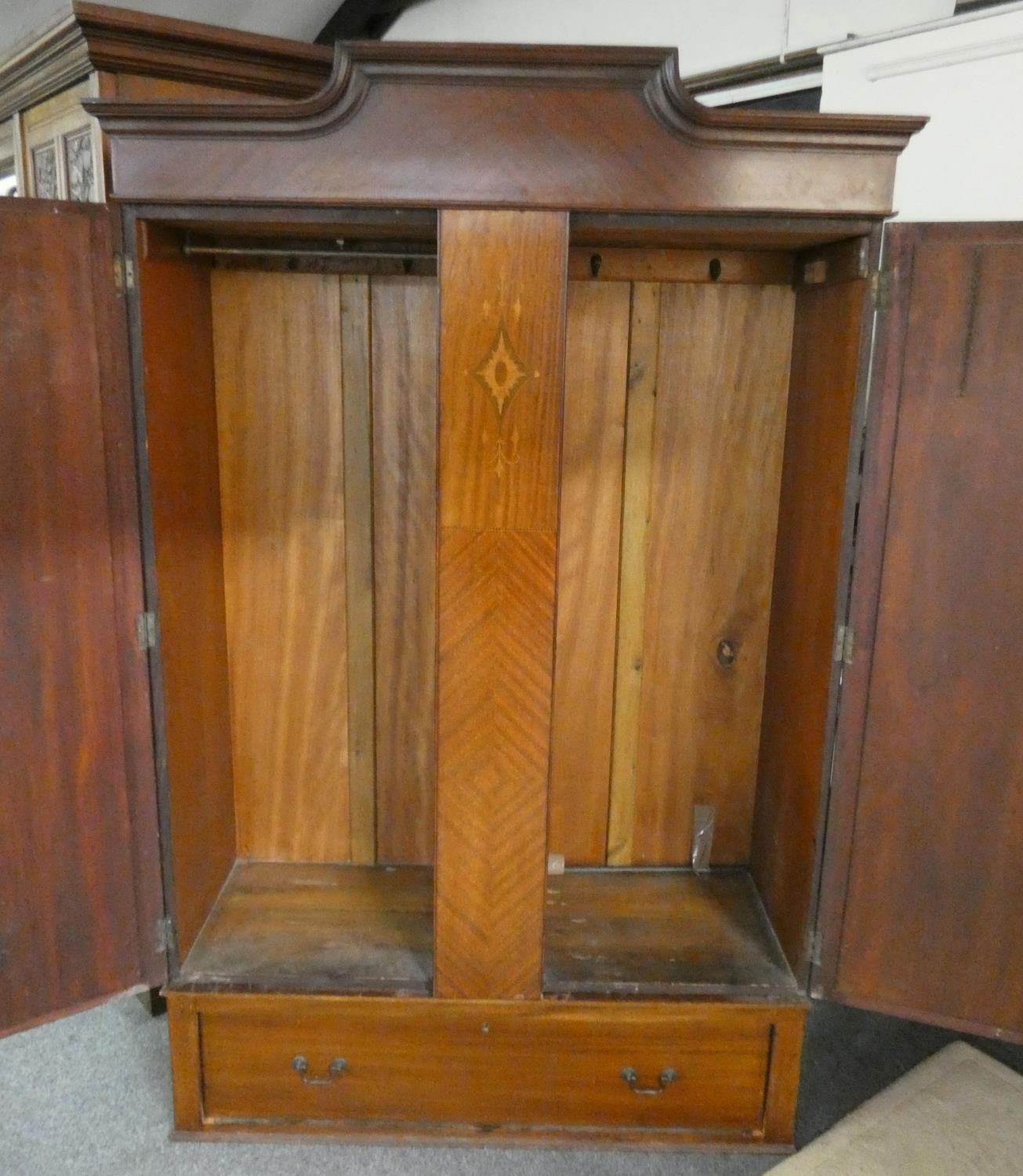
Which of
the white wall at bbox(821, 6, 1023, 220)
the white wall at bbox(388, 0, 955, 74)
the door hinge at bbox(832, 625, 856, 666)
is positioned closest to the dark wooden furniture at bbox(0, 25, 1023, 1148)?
the door hinge at bbox(832, 625, 856, 666)

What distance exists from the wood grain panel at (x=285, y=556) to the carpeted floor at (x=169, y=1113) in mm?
531

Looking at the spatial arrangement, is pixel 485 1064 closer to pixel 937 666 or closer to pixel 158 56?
pixel 937 666

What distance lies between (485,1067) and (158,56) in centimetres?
200

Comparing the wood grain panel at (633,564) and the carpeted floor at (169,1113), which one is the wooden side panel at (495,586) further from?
the wood grain panel at (633,564)

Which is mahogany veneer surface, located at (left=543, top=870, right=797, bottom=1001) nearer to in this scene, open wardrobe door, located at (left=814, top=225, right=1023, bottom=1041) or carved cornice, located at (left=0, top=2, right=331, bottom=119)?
open wardrobe door, located at (left=814, top=225, right=1023, bottom=1041)

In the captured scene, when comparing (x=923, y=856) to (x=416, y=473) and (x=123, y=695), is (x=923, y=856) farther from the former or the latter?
(x=123, y=695)

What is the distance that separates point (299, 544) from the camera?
2.08 meters

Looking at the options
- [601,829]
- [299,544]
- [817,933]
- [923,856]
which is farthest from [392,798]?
[923,856]

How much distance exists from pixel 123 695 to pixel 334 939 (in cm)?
69

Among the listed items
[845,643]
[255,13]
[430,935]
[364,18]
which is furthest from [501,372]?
[255,13]

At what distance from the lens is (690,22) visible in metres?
2.32

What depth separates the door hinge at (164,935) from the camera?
1.78m

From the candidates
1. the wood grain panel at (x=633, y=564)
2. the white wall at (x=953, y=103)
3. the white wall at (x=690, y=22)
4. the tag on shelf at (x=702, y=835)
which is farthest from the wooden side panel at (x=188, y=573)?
the white wall at (x=953, y=103)

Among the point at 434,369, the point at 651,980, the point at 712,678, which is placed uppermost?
the point at 434,369
